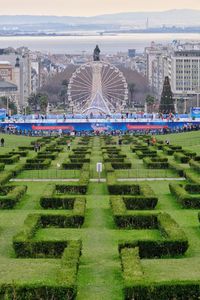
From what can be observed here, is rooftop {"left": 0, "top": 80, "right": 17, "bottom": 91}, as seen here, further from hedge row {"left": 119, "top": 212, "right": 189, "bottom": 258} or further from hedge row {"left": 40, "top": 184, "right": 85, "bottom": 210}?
hedge row {"left": 119, "top": 212, "right": 189, "bottom": 258}

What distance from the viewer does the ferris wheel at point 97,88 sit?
9325 cm

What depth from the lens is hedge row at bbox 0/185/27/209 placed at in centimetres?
2445

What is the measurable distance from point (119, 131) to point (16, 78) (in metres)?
79.4

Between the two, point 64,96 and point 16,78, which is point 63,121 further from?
point 16,78

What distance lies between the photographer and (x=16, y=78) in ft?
491

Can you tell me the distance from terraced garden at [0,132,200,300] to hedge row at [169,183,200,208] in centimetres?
3

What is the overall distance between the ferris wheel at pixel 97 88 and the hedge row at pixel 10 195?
6399cm

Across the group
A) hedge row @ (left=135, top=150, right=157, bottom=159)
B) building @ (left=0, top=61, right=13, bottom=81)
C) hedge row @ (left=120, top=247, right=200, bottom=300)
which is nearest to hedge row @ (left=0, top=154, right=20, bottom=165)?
hedge row @ (left=135, top=150, right=157, bottom=159)

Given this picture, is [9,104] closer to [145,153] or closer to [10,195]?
[145,153]

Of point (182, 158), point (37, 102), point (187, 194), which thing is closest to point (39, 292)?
point (187, 194)

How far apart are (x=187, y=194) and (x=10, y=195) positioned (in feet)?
18.1

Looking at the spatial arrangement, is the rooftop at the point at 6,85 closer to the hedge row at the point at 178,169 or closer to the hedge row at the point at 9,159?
the hedge row at the point at 9,159

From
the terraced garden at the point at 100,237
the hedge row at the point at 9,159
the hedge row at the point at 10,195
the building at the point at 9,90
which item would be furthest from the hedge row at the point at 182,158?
the building at the point at 9,90

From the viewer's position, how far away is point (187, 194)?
25156 millimetres
